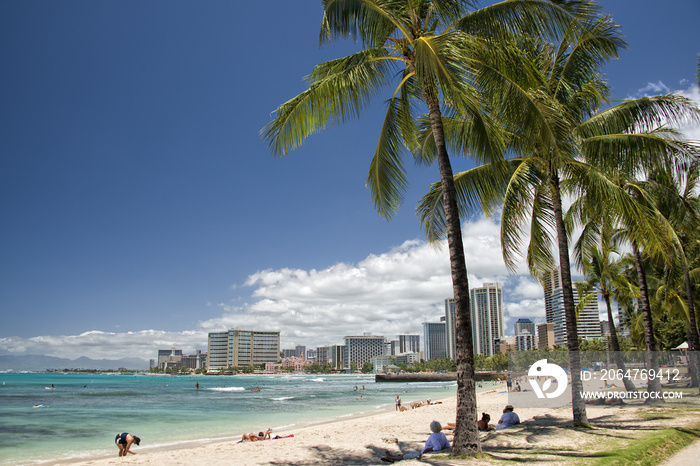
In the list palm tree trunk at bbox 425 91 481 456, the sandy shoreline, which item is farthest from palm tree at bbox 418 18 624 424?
the sandy shoreline

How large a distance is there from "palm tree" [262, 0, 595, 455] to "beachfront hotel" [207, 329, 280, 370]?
196573mm

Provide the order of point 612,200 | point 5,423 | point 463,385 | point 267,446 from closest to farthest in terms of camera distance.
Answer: point 463,385 → point 612,200 → point 267,446 → point 5,423

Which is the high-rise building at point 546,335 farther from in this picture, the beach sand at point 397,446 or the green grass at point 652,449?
the green grass at point 652,449

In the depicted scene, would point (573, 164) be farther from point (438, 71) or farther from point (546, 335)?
point (546, 335)

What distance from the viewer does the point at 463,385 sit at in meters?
6.33

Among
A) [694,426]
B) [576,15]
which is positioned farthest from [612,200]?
[694,426]

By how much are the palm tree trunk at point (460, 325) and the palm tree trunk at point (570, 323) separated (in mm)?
3527

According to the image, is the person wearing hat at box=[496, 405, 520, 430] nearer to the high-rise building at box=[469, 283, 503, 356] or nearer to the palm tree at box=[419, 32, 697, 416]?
the palm tree at box=[419, 32, 697, 416]

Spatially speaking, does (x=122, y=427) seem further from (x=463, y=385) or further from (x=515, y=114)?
(x=515, y=114)

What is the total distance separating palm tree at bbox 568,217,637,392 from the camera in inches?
534

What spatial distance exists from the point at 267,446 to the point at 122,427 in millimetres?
12716

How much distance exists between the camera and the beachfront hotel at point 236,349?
192m

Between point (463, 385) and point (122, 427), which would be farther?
point (122, 427)

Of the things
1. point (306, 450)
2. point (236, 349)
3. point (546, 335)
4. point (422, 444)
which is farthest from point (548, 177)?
point (236, 349)
